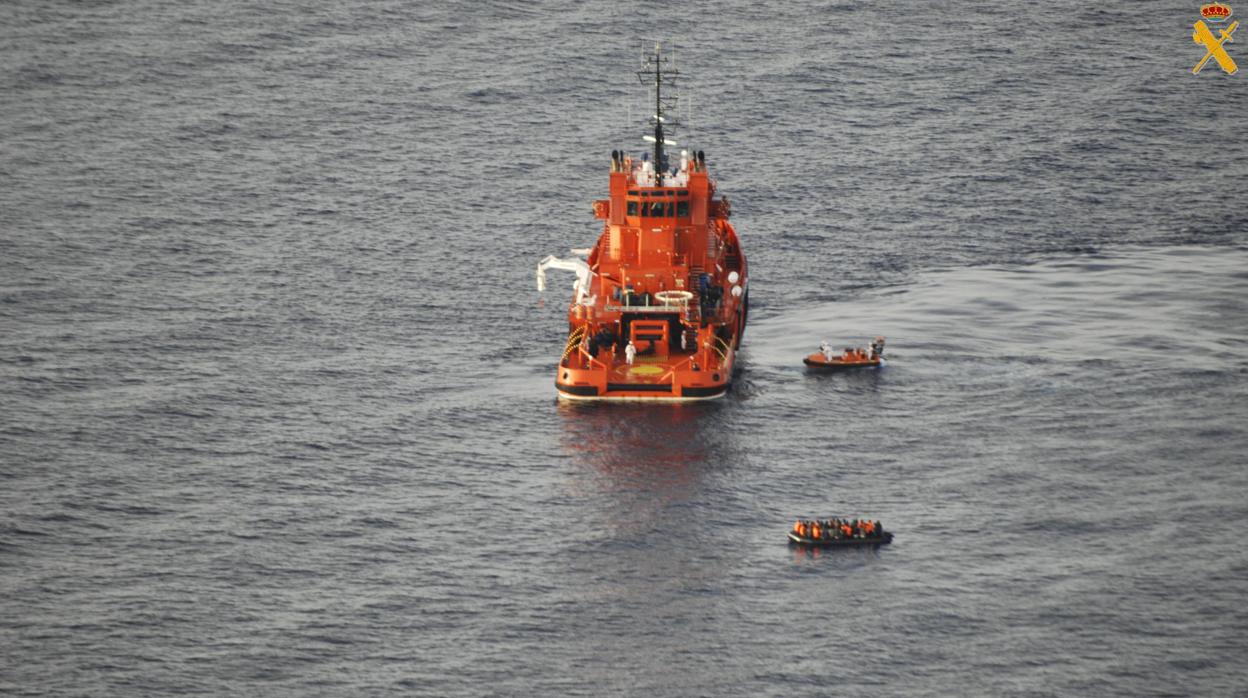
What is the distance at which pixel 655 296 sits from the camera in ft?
530

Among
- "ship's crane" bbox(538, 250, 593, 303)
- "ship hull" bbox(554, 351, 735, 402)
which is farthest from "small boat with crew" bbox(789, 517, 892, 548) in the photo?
"ship's crane" bbox(538, 250, 593, 303)

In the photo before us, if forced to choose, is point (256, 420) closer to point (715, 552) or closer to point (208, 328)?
point (208, 328)

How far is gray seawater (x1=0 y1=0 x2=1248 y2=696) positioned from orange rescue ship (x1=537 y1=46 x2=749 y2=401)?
2.35 metres

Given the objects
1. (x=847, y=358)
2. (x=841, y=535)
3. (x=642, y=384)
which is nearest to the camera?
(x=841, y=535)

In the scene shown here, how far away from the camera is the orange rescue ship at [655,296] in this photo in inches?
6117

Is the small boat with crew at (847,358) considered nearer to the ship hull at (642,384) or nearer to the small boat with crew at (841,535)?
the ship hull at (642,384)

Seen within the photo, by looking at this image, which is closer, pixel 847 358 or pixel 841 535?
pixel 841 535

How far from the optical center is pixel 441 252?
189375 millimetres

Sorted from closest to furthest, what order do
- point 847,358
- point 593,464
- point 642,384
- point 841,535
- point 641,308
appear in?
point 841,535
point 593,464
point 642,384
point 847,358
point 641,308

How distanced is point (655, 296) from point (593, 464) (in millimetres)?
21417

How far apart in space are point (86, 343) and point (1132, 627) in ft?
275

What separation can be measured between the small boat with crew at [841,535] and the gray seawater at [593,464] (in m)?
0.87

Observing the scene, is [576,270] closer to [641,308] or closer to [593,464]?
[641,308]

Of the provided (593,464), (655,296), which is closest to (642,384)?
(655,296)
